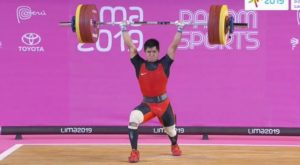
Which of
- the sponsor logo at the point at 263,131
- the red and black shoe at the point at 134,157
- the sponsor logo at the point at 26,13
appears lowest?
the sponsor logo at the point at 263,131

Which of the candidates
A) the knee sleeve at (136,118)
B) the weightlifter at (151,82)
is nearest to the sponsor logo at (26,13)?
the weightlifter at (151,82)

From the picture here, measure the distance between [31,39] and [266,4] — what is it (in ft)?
10.9

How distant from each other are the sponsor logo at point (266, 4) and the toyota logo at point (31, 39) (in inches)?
116

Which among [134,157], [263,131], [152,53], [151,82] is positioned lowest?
[263,131]

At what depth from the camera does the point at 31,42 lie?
8531mm

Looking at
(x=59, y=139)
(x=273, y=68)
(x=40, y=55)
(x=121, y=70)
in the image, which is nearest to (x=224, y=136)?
(x=273, y=68)

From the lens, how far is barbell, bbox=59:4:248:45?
6070 mm

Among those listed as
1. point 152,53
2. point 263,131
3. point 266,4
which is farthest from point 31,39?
point 263,131

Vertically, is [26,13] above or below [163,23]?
above

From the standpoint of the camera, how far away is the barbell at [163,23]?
6.07m

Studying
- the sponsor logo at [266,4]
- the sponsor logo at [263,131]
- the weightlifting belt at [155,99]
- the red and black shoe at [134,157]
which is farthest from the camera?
the sponsor logo at [266,4]

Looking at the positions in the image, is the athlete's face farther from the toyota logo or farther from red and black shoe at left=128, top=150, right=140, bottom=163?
the toyota logo

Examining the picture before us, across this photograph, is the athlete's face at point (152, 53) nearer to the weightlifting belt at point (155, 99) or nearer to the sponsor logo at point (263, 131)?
the weightlifting belt at point (155, 99)

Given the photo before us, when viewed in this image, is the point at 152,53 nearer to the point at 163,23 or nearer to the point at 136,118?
the point at 163,23
